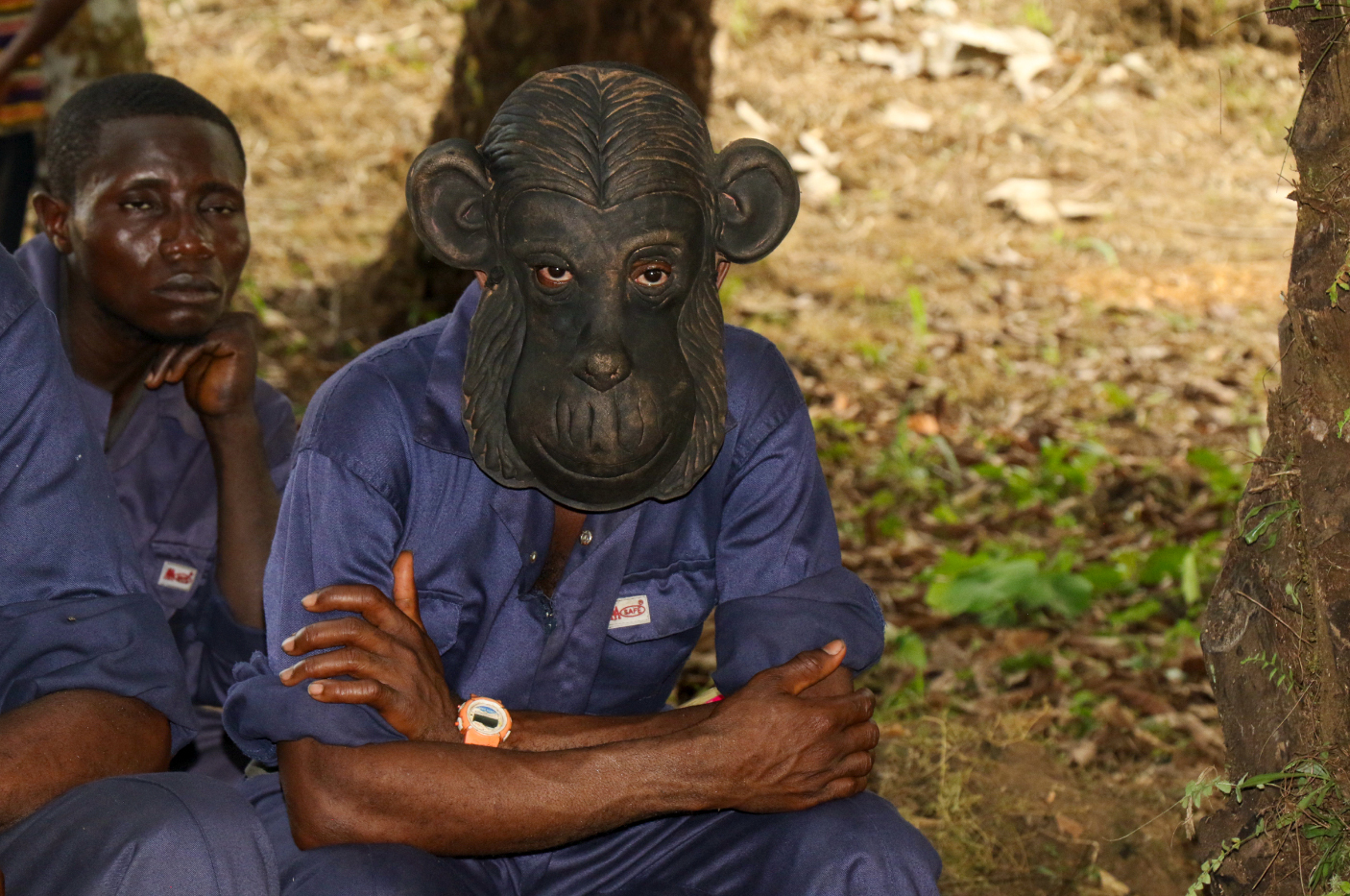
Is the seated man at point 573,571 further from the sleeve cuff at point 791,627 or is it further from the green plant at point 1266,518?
the green plant at point 1266,518

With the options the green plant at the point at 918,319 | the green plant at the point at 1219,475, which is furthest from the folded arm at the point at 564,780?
the green plant at the point at 918,319

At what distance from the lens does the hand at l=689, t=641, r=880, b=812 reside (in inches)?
94.7

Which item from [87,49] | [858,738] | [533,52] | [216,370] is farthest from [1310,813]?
[87,49]

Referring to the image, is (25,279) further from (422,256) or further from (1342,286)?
(422,256)

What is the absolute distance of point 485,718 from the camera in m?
2.44

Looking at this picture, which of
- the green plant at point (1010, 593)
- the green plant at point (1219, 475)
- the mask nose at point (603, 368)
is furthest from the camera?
the green plant at point (1219, 475)

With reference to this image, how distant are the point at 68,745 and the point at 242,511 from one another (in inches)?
47.0

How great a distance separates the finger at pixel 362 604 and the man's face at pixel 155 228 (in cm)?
126

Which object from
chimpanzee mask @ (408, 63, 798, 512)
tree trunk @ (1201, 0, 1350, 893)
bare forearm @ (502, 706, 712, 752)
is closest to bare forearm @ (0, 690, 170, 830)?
bare forearm @ (502, 706, 712, 752)

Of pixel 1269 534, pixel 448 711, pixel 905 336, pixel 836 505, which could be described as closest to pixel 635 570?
pixel 448 711

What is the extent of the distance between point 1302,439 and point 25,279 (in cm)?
219

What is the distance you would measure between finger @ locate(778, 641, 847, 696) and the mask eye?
0.69 metres

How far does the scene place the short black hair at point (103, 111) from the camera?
11.2 ft

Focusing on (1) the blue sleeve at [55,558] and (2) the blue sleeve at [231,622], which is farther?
(2) the blue sleeve at [231,622]
